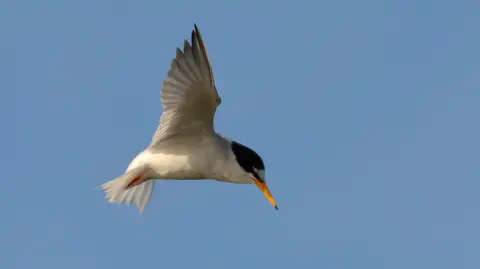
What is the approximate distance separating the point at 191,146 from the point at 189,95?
25.0 inches

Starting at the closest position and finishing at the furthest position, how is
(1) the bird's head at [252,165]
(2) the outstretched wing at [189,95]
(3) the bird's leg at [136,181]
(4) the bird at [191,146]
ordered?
(2) the outstretched wing at [189,95], (4) the bird at [191,146], (1) the bird's head at [252,165], (3) the bird's leg at [136,181]

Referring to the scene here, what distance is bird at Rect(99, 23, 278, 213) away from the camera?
1017cm

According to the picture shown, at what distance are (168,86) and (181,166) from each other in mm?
834

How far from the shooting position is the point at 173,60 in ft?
32.9

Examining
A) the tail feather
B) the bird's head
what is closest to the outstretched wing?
the bird's head

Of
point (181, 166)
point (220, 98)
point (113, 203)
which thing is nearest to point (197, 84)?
point (220, 98)

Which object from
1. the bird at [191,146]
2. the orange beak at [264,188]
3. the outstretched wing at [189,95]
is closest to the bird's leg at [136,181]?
the bird at [191,146]

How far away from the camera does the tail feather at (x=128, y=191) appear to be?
11.0 m

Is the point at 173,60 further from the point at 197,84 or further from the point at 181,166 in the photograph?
the point at 181,166

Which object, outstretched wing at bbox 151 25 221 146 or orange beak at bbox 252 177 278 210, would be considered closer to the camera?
outstretched wing at bbox 151 25 221 146

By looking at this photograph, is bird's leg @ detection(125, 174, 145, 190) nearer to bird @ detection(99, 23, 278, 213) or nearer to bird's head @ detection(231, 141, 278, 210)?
bird @ detection(99, 23, 278, 213)

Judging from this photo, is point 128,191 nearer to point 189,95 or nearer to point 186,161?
point 186,161

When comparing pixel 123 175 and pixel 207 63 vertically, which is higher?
pixel 207 63

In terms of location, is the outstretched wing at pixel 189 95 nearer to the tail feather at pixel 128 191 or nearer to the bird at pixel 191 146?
the bird at pixel 191 146
